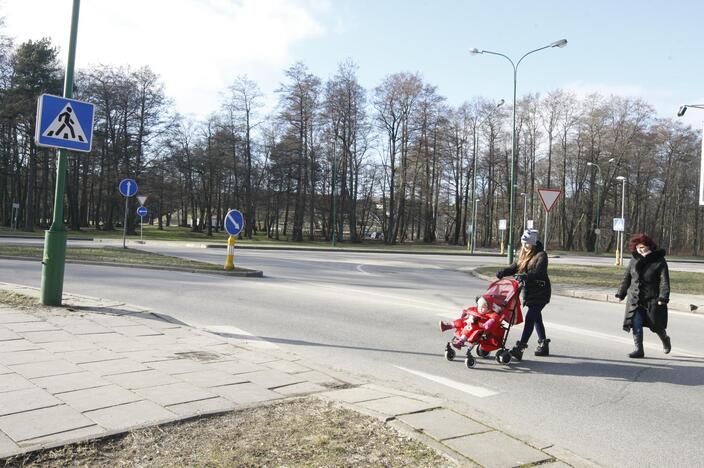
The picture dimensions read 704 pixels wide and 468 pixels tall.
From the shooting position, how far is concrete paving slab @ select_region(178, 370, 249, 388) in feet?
16.8

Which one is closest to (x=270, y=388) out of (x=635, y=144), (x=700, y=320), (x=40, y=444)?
(x=40, y=444)

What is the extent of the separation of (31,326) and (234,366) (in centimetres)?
326

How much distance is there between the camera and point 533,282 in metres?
7.17

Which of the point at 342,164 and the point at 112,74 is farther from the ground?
the point at 112,74

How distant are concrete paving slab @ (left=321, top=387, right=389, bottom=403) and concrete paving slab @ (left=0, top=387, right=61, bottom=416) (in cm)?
213

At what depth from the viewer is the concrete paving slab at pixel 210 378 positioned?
5.13 m

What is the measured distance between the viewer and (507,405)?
5172 mm

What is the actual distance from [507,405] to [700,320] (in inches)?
324

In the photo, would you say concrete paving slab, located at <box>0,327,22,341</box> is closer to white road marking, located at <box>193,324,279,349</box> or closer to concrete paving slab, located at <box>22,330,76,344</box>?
concrete paving slab, located at <box>22,330,76,344</box>

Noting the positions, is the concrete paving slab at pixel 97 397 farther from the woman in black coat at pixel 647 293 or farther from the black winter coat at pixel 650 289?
the black winter coat at pixel 650 289

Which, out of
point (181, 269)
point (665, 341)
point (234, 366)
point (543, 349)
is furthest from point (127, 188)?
point (665, 341)

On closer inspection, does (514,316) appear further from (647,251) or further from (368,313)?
(368,313)

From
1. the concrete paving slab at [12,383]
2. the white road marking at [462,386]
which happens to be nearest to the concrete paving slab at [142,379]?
the concrete paving slab at [12,383]

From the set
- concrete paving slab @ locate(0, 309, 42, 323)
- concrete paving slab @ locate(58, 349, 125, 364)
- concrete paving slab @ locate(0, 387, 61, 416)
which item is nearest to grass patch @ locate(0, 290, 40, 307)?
concrete paving slab @ locate(0, 309, 42, 323)
